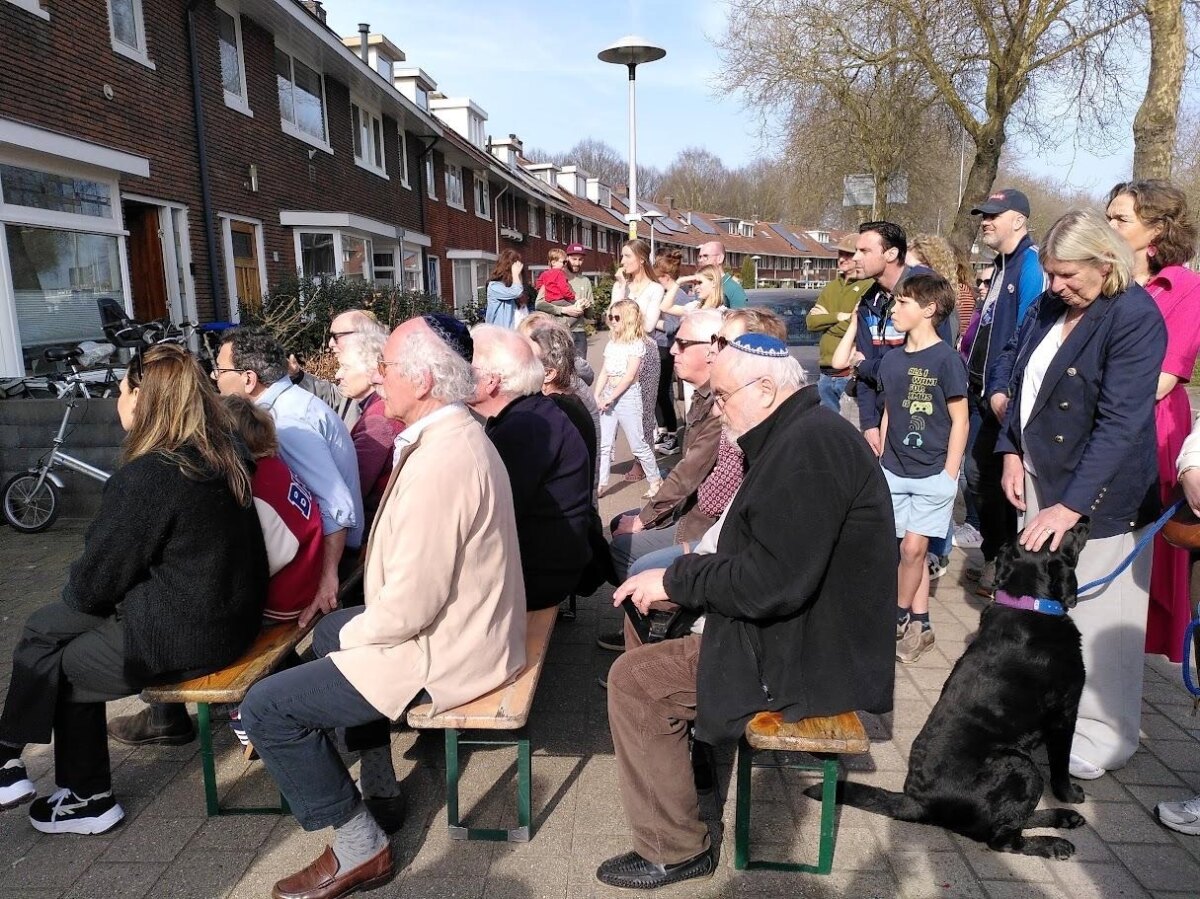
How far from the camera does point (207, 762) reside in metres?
2.78

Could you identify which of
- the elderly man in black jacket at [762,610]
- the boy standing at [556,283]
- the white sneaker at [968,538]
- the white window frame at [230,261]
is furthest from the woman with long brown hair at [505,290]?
the elderly man in black jacket at [762,610]

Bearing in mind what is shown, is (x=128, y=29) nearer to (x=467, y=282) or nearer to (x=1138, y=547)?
(x=1138, y=547)

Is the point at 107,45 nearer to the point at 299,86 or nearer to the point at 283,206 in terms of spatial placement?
the point at 283,206

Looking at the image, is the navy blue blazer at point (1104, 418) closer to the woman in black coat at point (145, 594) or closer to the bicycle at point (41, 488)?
the woman in black coat at point (145, 594)

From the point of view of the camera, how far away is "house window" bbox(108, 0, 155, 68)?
30.0 ft

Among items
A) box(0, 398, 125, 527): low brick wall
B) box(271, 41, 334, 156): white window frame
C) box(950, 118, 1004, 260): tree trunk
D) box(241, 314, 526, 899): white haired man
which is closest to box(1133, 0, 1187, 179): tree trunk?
box(950, 118, 1004, 260): tree trunk

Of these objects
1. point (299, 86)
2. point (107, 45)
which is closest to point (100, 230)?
point (107, 45)

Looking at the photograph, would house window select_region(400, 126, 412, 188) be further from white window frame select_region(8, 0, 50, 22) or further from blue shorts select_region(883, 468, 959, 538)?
blue shorts select_region(883, 468, 959, 538)

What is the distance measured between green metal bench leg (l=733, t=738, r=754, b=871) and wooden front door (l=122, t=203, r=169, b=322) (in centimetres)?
1003

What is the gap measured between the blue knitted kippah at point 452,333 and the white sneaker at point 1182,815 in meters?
2.83

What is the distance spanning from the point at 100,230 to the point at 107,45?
2.09 meters

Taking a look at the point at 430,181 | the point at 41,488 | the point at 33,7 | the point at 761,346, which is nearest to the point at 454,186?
the point at 430,181

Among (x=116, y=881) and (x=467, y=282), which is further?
(x=467, y=282)

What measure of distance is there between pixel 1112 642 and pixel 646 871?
188cm
